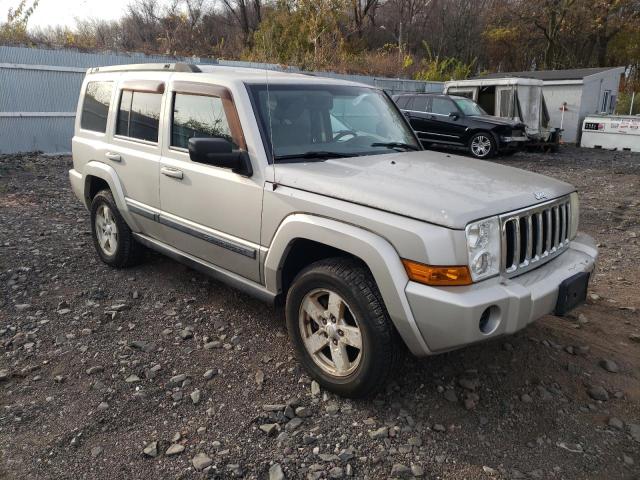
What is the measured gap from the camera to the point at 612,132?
54.9ft

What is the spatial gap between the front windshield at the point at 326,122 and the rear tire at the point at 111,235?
2.10 m

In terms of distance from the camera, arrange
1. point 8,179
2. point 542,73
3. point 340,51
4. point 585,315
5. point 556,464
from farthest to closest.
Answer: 1. point 340,51
2. point 542,73
3. point 8,179
4. point 585,315
5. point 556,464

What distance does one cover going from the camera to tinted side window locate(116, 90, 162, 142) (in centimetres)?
416

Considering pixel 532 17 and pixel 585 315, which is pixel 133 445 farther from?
pixel 532 17

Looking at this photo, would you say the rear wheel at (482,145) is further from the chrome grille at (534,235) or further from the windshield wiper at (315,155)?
the windshield wiper at (315,155)

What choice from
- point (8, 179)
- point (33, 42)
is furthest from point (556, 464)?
point (33, 42)

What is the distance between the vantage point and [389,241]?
8.77 feet

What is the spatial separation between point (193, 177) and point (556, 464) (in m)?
2.88

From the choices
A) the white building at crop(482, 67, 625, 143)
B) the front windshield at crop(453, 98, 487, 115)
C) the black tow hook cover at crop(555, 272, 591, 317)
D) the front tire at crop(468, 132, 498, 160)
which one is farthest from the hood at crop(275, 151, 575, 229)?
the white building at crop(482, 67, 625, 143)

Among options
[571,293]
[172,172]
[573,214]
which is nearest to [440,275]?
[571,293]

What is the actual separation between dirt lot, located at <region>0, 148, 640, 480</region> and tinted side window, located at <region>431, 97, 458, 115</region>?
1027cm

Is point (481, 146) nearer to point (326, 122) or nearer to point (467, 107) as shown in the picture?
point (467, 107)

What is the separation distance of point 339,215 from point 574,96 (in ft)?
61.4

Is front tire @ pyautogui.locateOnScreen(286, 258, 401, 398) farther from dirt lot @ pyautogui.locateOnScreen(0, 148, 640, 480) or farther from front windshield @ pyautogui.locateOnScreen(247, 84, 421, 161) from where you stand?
front windshield @ pyautogui.locateOnScreen(247, 84, 421, 161)
